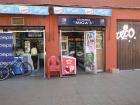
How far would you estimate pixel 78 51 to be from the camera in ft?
60.3

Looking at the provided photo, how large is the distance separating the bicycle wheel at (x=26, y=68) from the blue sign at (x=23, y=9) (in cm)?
250

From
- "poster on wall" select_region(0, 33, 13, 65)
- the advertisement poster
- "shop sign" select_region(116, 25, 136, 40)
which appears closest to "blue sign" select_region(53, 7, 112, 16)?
"shop sign" select_region(116, 25, 136, 40)

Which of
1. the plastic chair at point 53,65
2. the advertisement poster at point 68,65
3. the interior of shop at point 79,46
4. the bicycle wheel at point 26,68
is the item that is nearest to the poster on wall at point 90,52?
the interior of shop at point 79,46

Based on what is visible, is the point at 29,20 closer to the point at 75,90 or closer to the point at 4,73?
the point at 4,73

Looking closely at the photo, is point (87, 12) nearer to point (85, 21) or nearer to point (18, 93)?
point (85, 21)

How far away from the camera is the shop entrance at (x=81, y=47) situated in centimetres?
1767

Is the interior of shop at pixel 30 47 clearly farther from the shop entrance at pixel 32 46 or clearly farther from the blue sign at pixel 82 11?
the blue sign at pixel 82 11

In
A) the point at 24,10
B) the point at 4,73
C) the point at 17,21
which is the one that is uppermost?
the point at 24,10

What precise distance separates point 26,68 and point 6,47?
141 cm

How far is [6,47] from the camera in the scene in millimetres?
16375

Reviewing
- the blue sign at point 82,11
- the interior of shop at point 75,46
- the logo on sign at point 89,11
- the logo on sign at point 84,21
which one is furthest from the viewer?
the interior of shop at point 75,46

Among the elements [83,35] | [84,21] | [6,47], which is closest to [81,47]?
[83,35]

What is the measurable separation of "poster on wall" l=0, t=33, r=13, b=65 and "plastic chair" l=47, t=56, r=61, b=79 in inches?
75.1

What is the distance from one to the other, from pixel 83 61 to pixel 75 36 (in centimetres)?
138
